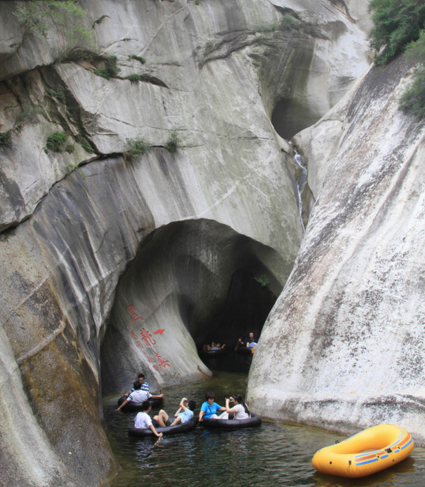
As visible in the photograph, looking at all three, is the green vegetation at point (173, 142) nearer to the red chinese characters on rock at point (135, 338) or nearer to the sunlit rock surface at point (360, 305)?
the sunlit rock surface at point (360, 305)

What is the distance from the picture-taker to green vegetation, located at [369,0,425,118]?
1534 cm

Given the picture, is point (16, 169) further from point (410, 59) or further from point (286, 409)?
point (410, 59)

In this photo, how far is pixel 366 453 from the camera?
8453mm

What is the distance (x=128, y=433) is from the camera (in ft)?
38.5

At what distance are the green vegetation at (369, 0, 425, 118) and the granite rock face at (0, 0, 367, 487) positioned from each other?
236 inches

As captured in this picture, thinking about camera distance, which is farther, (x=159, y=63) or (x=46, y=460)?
(x=159, y=63)

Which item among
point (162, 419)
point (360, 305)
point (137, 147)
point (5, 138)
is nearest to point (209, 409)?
point (162, 419)

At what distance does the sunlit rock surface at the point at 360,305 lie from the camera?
11172 mm

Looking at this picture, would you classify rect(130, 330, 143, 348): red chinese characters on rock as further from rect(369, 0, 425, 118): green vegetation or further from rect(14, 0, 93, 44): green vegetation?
rect(369, 0, 425, 118): green vegetation

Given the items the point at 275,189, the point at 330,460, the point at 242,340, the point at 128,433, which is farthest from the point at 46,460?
the point at 242,340

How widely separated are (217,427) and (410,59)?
13.9 metres

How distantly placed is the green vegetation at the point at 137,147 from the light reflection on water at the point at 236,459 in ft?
28.2

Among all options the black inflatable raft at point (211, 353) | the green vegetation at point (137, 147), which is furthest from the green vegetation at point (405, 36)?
the black inflatable raft at point (211, 353)

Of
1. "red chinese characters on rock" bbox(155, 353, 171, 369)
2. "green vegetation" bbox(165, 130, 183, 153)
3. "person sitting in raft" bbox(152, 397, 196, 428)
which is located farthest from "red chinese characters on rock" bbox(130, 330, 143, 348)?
"green vegetation" bbox(165, 130, 183, 153)
